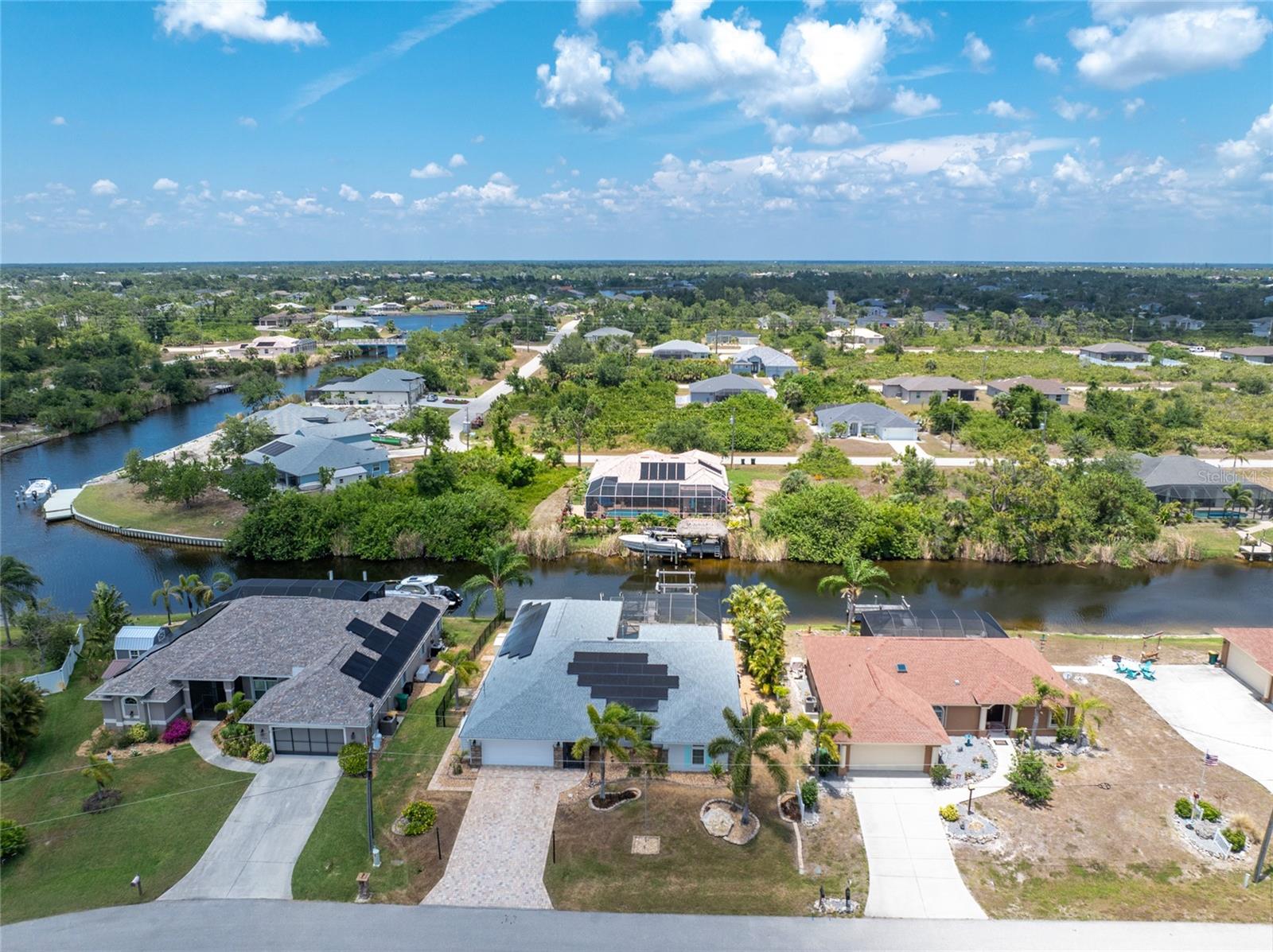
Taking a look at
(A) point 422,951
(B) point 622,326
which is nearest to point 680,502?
(A) point 422,951

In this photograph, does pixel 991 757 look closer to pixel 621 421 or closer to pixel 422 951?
pixel 422 951

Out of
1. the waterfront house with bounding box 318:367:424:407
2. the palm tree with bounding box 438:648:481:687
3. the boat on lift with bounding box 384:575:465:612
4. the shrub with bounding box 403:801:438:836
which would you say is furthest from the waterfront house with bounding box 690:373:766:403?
the shrub with bounding box 403:801:438:836

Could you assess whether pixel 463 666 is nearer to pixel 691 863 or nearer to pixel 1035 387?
pixel 691 863

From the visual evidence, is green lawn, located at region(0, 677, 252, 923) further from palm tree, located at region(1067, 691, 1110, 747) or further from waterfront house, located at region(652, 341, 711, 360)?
waterfront house, located at region(652, 341, 711, 360)

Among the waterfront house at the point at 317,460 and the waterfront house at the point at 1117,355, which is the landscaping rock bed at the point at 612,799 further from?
the waterfront house at the point at 1117,355

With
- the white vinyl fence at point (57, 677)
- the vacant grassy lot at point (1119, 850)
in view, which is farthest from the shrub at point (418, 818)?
the white vinyl fence at point (57, 677)

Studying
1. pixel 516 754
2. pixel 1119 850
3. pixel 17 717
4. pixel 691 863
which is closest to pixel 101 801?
pixel 17 717
